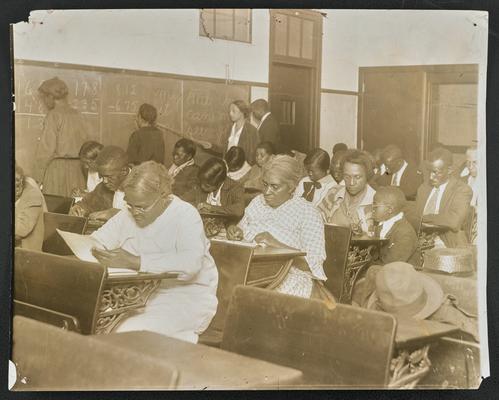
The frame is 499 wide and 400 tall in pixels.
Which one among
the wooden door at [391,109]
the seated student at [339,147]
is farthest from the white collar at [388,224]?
the seated student at [339,147]

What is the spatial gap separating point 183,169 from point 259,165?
0.33 meters

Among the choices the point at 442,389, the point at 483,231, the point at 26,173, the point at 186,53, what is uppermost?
the point at 186,53

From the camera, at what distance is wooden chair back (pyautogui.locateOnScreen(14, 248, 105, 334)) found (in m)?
2.90

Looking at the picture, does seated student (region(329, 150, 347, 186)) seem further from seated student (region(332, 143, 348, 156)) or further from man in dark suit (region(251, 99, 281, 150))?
man in dark suit (region(251, 99, 281, 150))

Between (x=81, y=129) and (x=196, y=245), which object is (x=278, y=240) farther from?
(x=81, y=129)

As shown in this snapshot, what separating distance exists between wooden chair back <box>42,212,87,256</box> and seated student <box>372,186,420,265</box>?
129 cm

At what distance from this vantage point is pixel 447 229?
10.3ft

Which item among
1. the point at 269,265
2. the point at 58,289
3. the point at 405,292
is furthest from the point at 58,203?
the point at 405,292

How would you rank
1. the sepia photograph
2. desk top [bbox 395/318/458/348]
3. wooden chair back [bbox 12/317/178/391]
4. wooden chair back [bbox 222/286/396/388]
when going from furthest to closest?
the sepia photograph < desk top [bbox 395/318/458/348] < wooden chair back [bbox 222/286/396/388] < wooden chair back [bbox 12/317/178/391]

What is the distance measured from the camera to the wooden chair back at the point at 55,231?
305 cm

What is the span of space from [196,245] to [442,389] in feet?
3.99

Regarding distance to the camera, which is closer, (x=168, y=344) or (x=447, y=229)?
(x=168, y=344)

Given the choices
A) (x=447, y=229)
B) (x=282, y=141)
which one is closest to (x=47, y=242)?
(x=282, y=141)

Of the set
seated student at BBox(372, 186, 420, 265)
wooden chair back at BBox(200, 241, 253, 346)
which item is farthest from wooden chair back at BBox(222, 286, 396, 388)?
seated student at BBox(372, 186, 420, 265)
